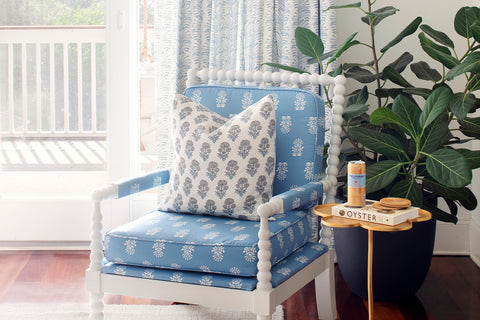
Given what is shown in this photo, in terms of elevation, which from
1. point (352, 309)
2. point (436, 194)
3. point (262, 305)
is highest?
point (436, 194)

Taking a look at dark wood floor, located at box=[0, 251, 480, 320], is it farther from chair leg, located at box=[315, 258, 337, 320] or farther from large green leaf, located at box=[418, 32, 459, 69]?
large green leaf, located at box=[418, 32, 459, 69]

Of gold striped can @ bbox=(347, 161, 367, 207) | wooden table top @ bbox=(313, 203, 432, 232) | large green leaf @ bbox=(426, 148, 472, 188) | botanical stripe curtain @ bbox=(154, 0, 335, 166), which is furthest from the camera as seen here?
botanical stripe curtain @ bbox=(154, 0, 335, 166)

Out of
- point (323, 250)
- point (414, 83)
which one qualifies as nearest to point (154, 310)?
point (323, 250)

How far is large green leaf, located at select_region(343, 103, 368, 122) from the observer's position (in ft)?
7.52

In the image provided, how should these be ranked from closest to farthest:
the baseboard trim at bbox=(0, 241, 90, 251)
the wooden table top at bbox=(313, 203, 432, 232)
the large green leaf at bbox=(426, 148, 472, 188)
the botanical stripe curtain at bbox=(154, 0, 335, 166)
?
the wooden table top at bbox=(313, 203, 432, 232) → the large green leaf at bbox=(426, 148, 472, 188) → the botanical stripe curtain at bbox=(154, 0, 335, 166) → the baseboard trim at bbox=(0, 241, 90, 251)

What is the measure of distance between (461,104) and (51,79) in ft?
7.01

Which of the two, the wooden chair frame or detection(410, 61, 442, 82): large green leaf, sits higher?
detection(410, 61, 442, 82): large green leaf

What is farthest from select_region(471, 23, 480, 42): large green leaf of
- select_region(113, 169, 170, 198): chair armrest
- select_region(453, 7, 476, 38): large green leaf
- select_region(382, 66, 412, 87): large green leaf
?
select_region(113, 169, 170, 198): chair armrest

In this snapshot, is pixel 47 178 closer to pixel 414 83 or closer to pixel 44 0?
pixel 44 0

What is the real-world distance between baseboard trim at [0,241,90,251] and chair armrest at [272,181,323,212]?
1.42m

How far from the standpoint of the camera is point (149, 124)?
3896mm

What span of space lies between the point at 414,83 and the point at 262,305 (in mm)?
1661

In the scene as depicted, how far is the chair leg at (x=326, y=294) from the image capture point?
2205 millimetres

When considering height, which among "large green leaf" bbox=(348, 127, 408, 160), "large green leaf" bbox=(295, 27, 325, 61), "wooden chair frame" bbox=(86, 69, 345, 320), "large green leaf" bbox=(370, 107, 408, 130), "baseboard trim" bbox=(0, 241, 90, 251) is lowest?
"baseboard trim" bbox=(0, 241, 90, 251)
